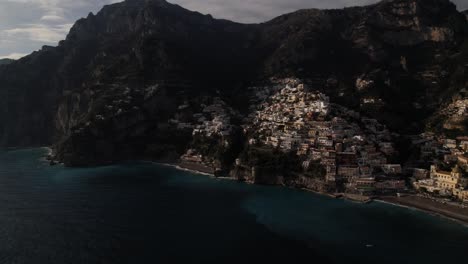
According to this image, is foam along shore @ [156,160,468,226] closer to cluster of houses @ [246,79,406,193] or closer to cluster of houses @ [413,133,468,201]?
cluster of houses @ [246,79,406,193]

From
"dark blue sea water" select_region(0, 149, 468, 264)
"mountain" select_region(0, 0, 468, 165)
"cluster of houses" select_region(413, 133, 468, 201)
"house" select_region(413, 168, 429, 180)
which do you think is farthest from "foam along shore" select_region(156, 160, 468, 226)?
"mountain" select_region(0, 0, 468, 165)

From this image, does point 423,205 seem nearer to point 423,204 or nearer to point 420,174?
point 423,204

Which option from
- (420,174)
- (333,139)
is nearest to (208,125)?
(333,139)

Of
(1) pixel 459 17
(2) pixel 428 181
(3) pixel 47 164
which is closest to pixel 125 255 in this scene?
(2) pixel 428 181

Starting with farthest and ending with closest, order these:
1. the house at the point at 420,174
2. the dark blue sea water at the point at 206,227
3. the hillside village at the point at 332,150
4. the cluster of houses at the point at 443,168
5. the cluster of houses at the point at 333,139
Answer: the cluster of houses at the point at 333,139 → the house at the point at 420,174 → the hillside village at the point at 332,150 → the cluster of houses at the point at 443,168 → the dark blue sea water at the point at 206,227

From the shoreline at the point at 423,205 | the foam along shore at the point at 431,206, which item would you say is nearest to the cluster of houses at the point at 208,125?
the shoreline at the point at 423,205

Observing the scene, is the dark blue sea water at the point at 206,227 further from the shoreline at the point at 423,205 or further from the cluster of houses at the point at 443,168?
the cluster of houses at the point at 443,168

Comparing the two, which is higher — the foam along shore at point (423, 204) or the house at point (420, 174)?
the house at point (420, 174)
